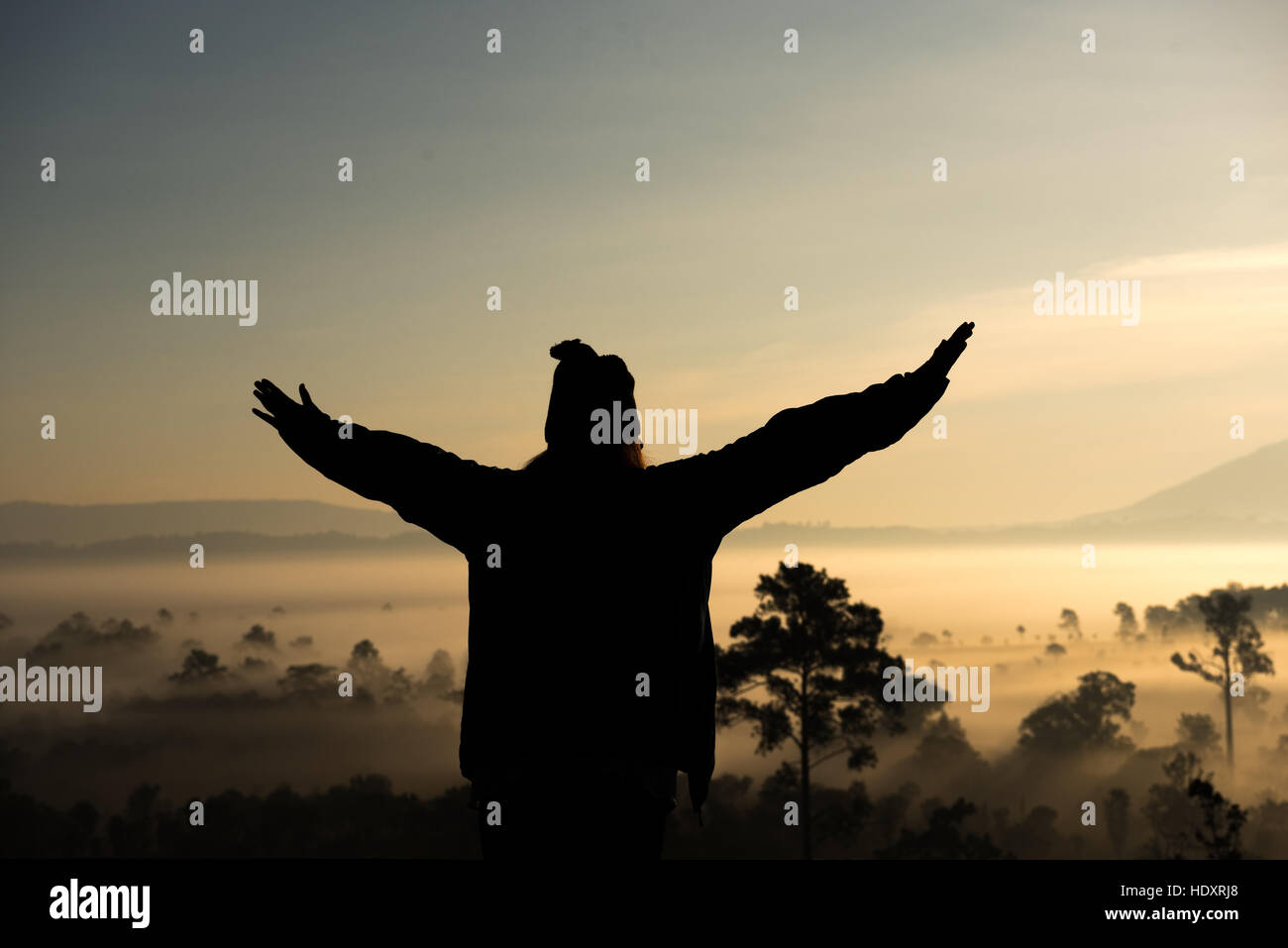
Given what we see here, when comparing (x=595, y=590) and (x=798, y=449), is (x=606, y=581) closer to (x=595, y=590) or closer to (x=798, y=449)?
(x=595, y=590)

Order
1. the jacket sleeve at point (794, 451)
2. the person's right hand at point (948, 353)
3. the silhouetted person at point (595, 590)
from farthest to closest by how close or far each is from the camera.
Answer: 1. the person's right hand at point (948, 353)
2. the jacket sleeve at point (794, 451)
3. the silhouetted person at point (595, 590)

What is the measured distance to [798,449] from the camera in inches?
101

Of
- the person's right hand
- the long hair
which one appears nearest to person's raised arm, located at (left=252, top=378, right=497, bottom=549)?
the long hair

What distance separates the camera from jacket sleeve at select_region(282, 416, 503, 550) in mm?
2588

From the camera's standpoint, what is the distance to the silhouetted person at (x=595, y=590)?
2.34m

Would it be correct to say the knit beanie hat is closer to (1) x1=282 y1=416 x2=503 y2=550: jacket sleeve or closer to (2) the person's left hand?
(1) x1=282 y1=416 x2=503 y2=550: jacket sleeve

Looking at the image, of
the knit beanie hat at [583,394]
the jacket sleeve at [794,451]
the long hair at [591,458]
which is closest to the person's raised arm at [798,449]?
the jacket sleeve at [794,451]

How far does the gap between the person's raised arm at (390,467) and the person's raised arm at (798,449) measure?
1.77 feet

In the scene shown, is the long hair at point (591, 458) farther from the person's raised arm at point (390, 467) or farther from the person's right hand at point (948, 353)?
the person's right hand at point (948, 353)

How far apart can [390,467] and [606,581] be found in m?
0.70
